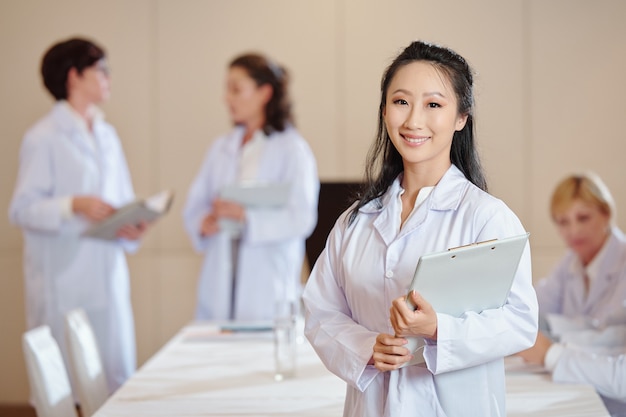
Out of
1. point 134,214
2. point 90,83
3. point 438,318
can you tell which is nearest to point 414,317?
point 438,318

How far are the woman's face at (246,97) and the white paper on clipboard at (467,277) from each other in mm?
2961

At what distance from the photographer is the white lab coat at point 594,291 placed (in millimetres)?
3086

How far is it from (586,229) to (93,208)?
209 cm

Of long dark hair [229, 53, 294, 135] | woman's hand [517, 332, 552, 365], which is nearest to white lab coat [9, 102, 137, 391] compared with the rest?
long dark hair [229, 53, 294, 135]

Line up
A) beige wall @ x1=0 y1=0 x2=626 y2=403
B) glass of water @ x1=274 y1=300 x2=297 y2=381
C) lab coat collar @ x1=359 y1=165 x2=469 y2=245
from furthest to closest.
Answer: beige wall @ x1=0 y1=0 x2=626 y2=403
glass of water @ x1=274 y1=300 x2=297 y2=381
lab coat collar @ x1=359 y1=165 x2=469 y2=245

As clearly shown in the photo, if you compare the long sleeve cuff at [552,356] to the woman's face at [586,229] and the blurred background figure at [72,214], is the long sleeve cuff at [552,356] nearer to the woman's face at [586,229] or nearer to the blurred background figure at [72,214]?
the woman's face at [586,229]

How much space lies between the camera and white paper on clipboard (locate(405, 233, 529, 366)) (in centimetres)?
145

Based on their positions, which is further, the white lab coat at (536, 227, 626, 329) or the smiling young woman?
the white lab coat at (536, 227, 626, 329)

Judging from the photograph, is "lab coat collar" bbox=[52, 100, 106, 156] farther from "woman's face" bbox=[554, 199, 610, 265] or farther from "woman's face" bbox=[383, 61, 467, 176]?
"woman's face" bbox=[383, 61, 467, 176]

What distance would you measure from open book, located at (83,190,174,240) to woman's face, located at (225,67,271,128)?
2.05ft

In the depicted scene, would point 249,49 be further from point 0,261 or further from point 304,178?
point 0,261

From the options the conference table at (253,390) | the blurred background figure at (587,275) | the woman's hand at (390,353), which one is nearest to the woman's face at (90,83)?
the conference table at (253,390)

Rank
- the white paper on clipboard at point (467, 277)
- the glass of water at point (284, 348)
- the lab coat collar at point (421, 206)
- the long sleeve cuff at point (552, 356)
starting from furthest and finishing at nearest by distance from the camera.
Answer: the glass of water at point (284, 348), the long sleeve cuff at point (552, 356), the lab coat collar at point (421, 206), the white paper on clipboard at point (467, 277)

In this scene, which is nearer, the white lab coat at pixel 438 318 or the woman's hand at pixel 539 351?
the white lab coat at pixel 438 318
